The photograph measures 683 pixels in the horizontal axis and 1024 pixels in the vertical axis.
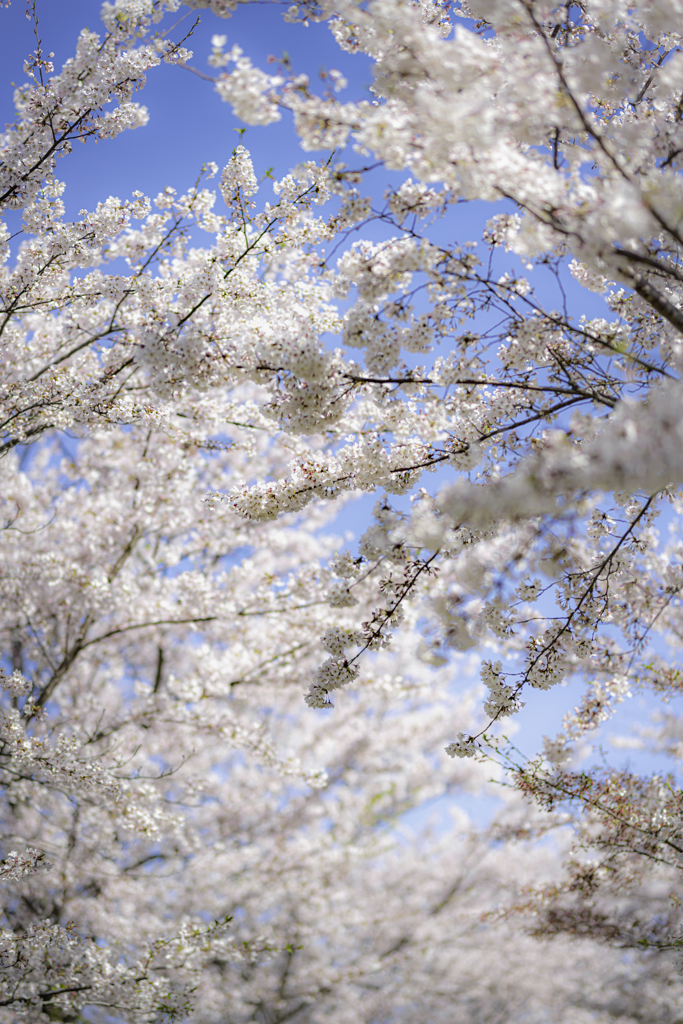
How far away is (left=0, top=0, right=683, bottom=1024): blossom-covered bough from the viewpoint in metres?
2.32

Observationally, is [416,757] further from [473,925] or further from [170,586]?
[170,586]

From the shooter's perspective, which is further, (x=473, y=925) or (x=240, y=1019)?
(x=473, y=925)

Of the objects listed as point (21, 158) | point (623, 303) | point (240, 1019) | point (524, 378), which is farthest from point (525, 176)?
point (240, 1019)

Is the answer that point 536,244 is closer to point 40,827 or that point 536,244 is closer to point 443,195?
point 443,195

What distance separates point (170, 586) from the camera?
21.3 ft

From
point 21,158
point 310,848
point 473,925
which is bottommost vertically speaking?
point 473,925

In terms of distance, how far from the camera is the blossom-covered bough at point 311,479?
2.32 m

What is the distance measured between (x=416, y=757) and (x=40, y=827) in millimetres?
6099

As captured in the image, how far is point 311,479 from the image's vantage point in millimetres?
3436

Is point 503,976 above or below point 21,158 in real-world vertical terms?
below

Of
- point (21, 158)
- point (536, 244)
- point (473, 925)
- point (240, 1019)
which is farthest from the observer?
point (473, 925)

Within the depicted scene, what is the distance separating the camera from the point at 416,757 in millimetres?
10617

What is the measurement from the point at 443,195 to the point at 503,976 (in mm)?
12800

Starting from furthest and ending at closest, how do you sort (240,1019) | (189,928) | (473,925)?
1. (473,925)
2. (240,1019)
3. (189,928)
